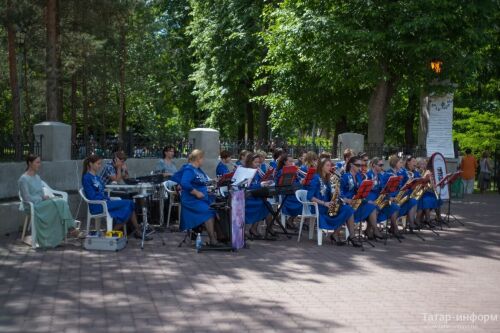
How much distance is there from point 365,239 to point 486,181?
16.2m

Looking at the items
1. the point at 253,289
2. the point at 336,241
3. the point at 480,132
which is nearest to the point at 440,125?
the point at 480,132

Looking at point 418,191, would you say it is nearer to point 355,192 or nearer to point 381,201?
point 381,201

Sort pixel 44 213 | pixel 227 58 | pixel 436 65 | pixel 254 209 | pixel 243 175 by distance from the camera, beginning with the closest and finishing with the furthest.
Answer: pixel 44 213
pixel 243 175
pixel 254 209
pixel 436 65
pixel 227 58

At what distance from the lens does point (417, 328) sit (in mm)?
6438

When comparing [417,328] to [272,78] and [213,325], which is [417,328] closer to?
[213,325]

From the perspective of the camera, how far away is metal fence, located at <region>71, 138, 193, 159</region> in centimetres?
1602

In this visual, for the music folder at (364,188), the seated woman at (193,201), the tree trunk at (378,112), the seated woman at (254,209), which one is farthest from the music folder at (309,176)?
the tree trunk at (378,112)

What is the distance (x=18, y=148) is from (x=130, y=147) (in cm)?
388

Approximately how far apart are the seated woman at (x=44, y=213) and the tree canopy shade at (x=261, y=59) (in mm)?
3231

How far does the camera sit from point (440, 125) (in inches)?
941

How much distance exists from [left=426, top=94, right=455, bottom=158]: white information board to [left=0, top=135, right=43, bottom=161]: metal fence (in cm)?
1440

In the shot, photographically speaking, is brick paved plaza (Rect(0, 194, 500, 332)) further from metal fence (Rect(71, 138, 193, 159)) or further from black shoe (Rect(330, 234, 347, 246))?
metal fence (Rect(71, 138, 193, 159))

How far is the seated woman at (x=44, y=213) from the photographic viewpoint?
10.7 metres

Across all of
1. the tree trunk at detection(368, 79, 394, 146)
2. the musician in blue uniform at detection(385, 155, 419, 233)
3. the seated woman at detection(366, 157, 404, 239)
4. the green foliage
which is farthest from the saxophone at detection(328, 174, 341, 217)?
the green foliage
